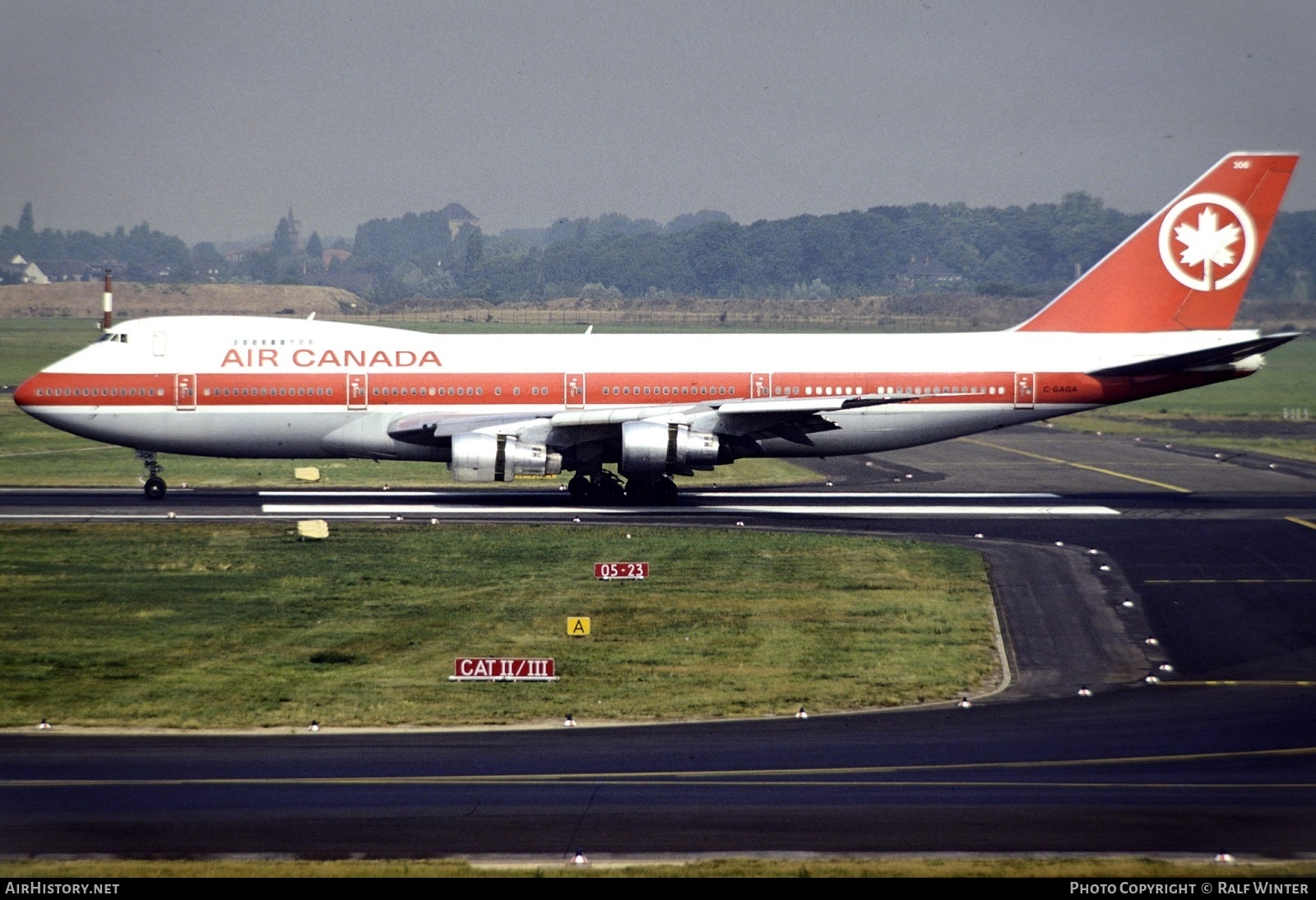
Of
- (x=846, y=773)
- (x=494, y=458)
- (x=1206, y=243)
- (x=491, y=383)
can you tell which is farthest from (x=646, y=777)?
(x=1206, y=243)

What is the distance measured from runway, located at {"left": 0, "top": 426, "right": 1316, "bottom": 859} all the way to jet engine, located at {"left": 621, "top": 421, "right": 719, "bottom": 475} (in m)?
13.3

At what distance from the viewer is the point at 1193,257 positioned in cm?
4503

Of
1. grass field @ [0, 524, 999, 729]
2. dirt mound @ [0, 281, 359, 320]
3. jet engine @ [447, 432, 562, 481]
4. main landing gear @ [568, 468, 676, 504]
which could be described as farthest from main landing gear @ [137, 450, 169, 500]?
dirt mound @ [0, 281, 359, 320]

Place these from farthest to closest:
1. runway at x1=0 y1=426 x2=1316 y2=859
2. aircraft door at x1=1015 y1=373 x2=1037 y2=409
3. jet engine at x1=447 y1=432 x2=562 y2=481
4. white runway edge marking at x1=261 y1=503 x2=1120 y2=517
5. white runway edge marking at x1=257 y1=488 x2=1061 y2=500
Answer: white runway edge marking at x1=257 y1=488 x2=1061 y2=500, aircraft door at x1=1015 y1=373 x2=1037 y2=409, white runway edge marking at x1=261 y1=503 x2=1120 y2=517, jet engine at x1=447 y1=432 x2=562 y2=481, runway at x1=0 y1=426 x2=1316 y2=859

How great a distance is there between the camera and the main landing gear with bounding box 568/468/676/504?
4381 centimetres

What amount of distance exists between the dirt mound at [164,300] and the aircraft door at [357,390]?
132m

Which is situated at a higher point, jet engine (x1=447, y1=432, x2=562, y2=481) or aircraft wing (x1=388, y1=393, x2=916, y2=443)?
aircraft wing (x1=388, y1=393, x2=916, y2=443)

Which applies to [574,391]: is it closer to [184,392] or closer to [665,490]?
[665,490]

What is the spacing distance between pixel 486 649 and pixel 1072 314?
27859 mm

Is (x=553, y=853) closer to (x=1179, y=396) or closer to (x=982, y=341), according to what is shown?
(x=982, y=341)

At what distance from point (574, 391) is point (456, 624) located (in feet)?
Result: 55.1

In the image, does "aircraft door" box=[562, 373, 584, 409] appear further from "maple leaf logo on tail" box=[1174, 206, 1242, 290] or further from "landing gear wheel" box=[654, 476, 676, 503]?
"maple leaf logo on tail" box=[1174, 206, 1242, 290]

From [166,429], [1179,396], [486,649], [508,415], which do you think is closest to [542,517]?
[508,415]

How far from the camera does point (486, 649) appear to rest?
25312 millimetres
